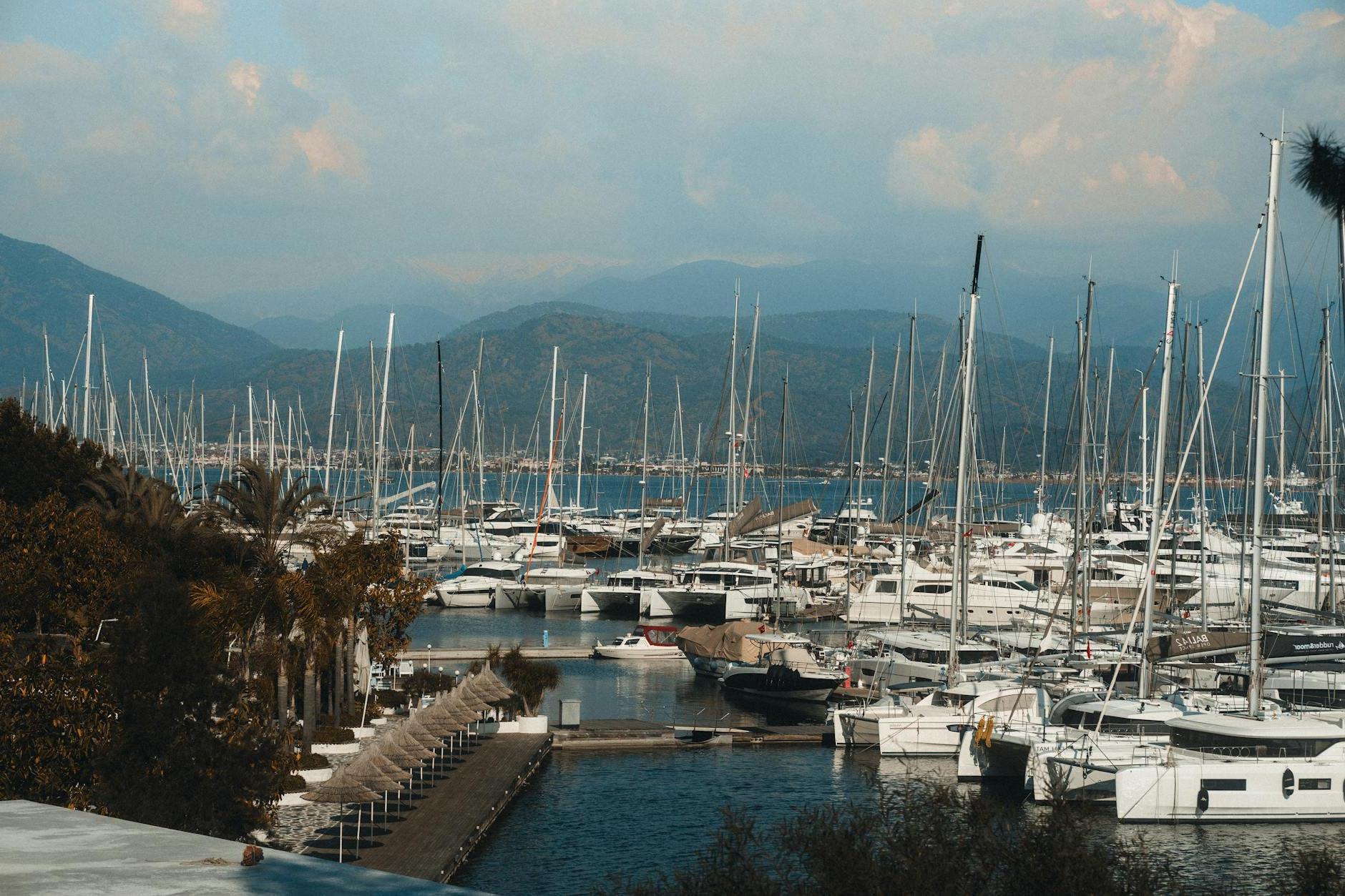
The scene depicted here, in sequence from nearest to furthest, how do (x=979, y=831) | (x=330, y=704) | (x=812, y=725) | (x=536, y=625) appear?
(x=979, y=831) < (x=330, y=704) < (x=812, y=725) < (x=536, y=625)

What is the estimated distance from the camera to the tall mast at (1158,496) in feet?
122

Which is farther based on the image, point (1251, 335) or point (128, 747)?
point (1251, 335)

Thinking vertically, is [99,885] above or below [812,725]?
above

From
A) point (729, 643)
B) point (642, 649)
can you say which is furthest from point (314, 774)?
point (642, 649)

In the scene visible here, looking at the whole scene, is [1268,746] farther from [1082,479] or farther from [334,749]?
[334,749]

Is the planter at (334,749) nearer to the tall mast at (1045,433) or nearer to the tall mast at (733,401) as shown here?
the tall mast at (733,401)

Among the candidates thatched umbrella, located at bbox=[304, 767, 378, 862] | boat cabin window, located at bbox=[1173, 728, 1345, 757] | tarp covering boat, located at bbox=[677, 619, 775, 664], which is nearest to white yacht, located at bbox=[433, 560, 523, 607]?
tarp covering boat, located at bbox=[677, 619, 775, 664]

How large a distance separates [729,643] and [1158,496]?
18113 millimetres

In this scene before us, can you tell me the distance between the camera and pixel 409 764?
2916 cm

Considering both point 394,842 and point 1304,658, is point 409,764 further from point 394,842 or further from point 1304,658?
point 1304,658

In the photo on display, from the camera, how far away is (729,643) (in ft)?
171

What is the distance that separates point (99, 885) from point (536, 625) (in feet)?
200

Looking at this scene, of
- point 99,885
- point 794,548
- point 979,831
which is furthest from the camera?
point 794,548

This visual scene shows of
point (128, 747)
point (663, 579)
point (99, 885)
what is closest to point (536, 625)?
point (663, 579)
